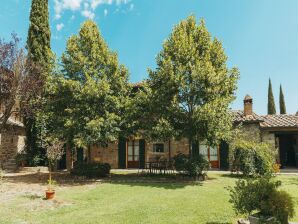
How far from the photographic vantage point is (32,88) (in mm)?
18672

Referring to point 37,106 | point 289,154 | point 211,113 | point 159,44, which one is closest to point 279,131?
point 289,154

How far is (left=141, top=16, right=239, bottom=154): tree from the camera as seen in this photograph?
15.8m

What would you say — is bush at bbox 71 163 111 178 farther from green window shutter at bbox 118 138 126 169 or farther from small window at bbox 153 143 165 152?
small window at bbox 153 143 165 152

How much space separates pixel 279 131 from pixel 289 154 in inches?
182

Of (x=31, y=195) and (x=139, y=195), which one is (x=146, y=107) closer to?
(x=139, y=195)

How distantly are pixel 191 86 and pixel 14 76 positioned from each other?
35.2ft

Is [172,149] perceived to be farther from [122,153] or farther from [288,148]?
[288,148]

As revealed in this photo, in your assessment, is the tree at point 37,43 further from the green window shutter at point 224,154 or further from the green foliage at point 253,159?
the green foliage at point 253,159

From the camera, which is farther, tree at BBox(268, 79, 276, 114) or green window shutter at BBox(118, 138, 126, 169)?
tree at BBox(268, 79, 276, 114)

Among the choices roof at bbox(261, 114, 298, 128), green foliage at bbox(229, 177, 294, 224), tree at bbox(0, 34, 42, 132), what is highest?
tree at bbox(0, 34, 42, 132)

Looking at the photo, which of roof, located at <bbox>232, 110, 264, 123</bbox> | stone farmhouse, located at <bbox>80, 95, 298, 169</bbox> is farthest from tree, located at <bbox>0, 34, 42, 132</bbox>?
roof, located at <bbox>232, 110, 264, 123</bbox>

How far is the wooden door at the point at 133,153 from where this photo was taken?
24.0 m

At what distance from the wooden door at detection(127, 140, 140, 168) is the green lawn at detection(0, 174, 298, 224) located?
9763 millimetres

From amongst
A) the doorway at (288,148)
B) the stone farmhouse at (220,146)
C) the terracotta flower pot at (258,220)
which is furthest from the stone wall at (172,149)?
the terracotta flower pot at (258,220)
